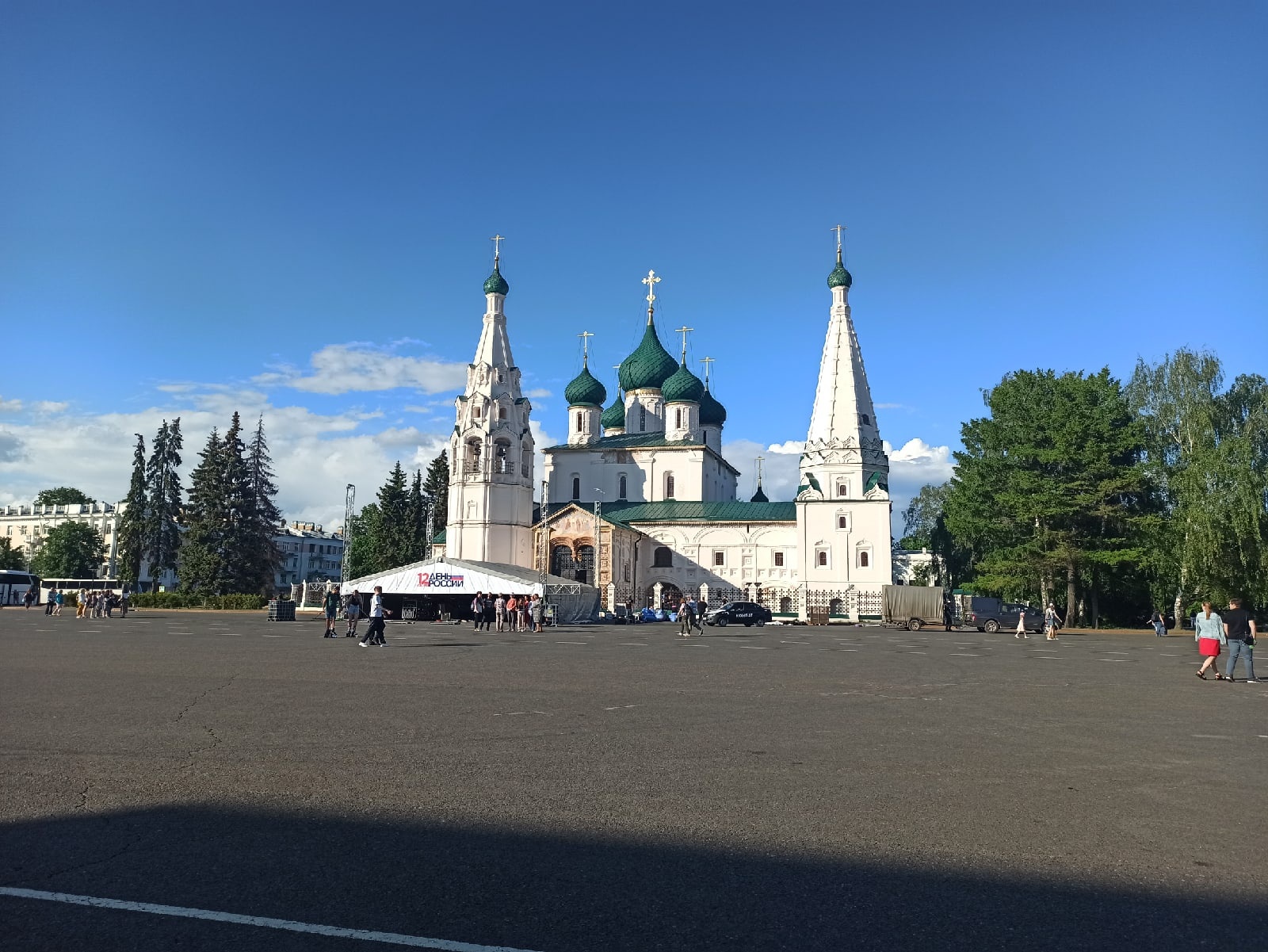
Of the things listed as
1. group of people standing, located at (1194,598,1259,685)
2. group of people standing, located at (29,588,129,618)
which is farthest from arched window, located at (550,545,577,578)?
group of people standing, located at (1194,598,1259,685)

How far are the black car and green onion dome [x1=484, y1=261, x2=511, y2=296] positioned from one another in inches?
1029

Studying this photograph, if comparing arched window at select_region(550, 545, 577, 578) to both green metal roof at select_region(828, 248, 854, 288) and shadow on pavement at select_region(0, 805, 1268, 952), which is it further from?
shadow on pavement at select_region(0, 805, 1268, 952)

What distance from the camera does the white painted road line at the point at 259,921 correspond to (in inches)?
166

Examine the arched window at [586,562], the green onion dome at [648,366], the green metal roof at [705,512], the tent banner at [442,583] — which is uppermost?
the green onion dome at [648,366]

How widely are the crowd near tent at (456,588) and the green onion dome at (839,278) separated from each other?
25.8 metres

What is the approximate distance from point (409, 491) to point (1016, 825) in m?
77.0

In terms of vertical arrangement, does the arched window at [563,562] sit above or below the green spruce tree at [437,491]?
below

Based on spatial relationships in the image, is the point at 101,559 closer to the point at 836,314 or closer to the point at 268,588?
the point at 268,588

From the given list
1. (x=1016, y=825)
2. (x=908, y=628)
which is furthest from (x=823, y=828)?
(x=908, y=628)

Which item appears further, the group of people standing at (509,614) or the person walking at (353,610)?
the group of people standing at (509,614)

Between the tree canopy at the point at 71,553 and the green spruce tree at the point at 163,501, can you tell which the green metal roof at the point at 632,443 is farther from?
the tree canopy at the point at 71,553

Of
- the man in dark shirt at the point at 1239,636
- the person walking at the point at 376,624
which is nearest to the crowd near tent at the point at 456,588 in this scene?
the person walking at the point at 376,624

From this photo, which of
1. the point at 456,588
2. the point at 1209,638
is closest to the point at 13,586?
the point at 456,588

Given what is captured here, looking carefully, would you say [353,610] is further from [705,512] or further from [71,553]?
[71,553]
